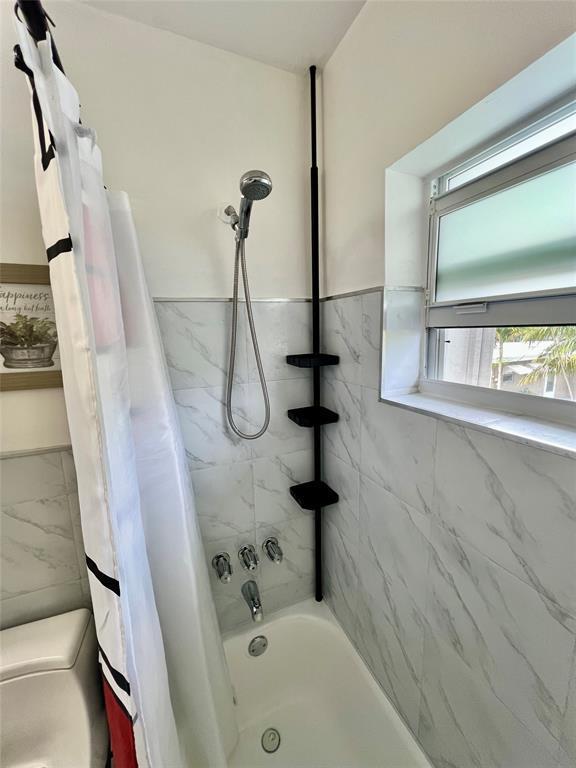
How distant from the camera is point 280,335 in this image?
125cm

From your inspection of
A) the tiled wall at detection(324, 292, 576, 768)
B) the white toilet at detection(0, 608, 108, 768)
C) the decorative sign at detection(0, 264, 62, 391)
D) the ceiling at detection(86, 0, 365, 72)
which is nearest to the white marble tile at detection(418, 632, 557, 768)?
the tiled wall at detection(324, 292, 576, 768)

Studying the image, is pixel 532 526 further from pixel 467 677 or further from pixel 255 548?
pixel 255 548

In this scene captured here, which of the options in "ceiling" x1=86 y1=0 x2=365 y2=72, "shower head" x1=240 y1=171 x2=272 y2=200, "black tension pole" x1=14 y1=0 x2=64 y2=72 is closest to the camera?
"black tension pole" x1=14 y1=0 x2=64 y2=72

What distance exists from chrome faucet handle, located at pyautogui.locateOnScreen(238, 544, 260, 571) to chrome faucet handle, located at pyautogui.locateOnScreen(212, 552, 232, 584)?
56 mm

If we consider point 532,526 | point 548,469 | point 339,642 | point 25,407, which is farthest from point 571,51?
point 339,642

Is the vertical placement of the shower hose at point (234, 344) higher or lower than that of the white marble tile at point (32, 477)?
higher

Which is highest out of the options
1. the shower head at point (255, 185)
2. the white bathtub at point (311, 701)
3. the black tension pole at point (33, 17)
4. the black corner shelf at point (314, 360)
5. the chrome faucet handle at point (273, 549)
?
the black tension pole at point (33, 17)

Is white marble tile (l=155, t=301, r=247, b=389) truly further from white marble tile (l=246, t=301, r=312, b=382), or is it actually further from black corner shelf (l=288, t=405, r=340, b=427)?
black corner shelf (l=288, t=405, r=340, b=427)

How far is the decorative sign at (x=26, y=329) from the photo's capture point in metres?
0.89

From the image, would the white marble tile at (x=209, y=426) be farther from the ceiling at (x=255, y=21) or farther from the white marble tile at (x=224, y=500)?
the ceiling at (x=255, y=21)

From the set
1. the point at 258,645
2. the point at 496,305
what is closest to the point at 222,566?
the point at 258,645

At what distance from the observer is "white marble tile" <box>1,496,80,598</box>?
96cm

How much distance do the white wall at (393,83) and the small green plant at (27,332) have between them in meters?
1.00

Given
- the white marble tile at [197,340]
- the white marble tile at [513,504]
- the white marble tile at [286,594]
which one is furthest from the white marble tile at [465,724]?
the white marble tile at [197,340]
